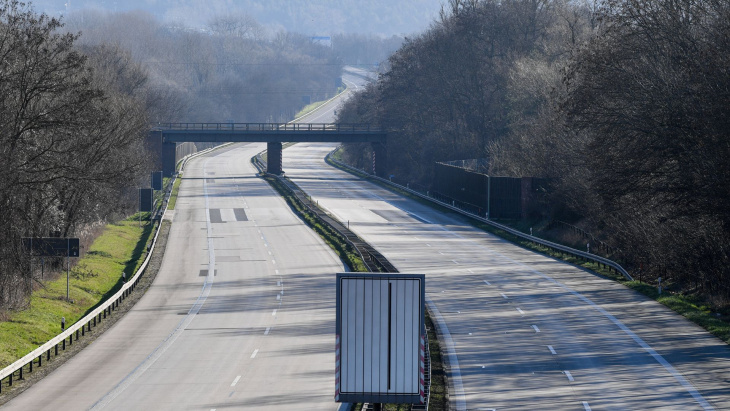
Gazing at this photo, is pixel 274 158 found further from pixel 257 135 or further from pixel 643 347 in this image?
pixel 643 347

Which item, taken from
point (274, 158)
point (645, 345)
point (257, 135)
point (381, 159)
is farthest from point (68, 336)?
point (381, 159)

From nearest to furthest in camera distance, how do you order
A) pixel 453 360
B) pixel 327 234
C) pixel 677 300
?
pixel 453 360 < pixel 677 300 < pixel 327 234

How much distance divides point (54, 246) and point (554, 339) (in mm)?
21421

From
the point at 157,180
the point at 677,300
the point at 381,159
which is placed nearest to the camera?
the point at 677,300

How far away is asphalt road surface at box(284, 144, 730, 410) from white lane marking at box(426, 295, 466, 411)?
5 centimetres

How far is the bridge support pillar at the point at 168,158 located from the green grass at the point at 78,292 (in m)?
49.3

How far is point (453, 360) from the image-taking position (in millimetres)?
31234

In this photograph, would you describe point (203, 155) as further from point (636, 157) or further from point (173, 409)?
point (173, 409)

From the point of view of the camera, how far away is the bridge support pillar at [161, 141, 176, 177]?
126000 mm

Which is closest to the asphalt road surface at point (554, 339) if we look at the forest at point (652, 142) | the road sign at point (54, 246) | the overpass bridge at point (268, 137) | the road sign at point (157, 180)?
the forest at point (652, 142)

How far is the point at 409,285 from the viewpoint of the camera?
66.0 feet

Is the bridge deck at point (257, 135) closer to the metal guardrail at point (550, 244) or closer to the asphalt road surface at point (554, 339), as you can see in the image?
the metal guardrail at point (550, 244)

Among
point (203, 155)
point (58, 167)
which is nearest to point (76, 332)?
point (58, 167)

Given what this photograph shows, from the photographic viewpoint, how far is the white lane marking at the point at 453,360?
2611cm
